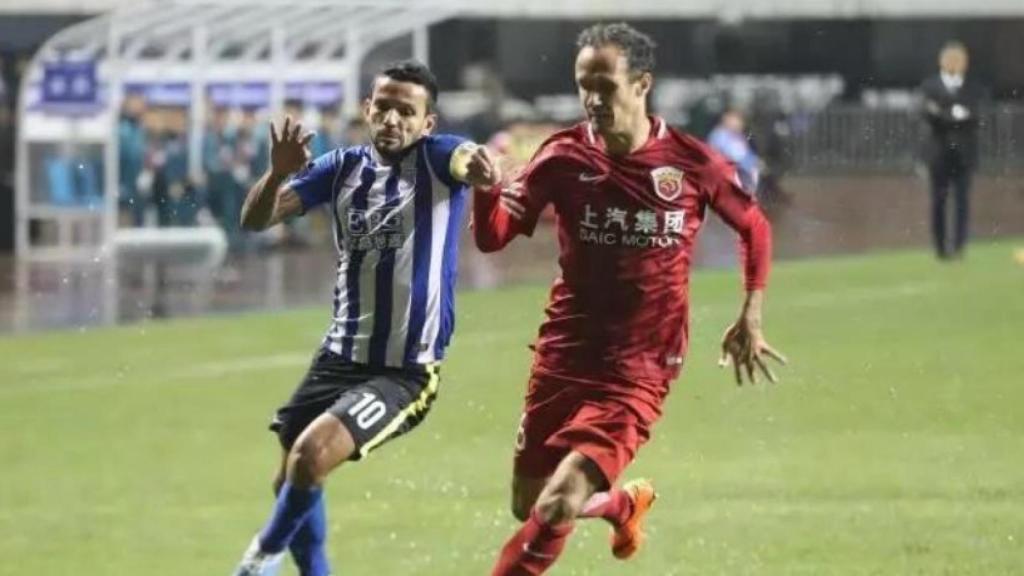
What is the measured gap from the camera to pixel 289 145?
342 inches

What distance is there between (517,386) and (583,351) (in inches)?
343

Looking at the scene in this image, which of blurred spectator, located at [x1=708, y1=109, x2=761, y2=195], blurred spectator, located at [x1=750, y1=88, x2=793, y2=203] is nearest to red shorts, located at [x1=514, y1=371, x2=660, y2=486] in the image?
blurred spectator, located at [x1=708, y1=109, x2=761, y2=195]

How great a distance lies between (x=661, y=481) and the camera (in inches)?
528

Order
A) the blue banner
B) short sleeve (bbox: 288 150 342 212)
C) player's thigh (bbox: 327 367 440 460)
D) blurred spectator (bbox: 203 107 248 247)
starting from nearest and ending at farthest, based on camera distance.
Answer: player's thigh (bbox: 327 367 440 460) → short sleeve (bbox: 288 150 342 212) → the blue banner → blurred spectator (bbox: 203 107 248 247)

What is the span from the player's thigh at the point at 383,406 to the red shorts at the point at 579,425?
39cm

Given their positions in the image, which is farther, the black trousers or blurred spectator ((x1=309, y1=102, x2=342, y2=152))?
blurred spectator ((x1=309, y1=102, x2=342, y2=152))

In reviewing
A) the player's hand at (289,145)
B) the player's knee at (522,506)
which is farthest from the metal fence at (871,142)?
the player's hand at (289,145)

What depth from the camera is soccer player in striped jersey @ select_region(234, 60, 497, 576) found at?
9.09m

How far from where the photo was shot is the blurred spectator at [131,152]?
27.8 metres

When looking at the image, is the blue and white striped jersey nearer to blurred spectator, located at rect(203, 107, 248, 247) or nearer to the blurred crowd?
the blurred crowd

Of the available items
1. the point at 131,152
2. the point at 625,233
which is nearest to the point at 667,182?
the point at 625,233

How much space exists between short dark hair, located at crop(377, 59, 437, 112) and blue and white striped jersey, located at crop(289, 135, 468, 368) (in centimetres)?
17

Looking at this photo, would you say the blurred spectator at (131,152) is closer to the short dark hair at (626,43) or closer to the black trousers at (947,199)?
the black trousers at (947,199)

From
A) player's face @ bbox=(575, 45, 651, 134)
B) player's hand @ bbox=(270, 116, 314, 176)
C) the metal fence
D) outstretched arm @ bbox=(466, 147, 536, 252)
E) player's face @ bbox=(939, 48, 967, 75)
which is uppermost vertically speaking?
player's face @ bbox=(575, 45, 651, 134)
